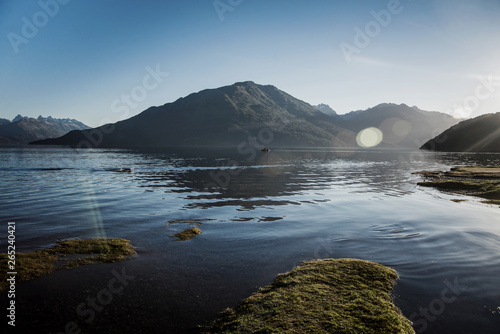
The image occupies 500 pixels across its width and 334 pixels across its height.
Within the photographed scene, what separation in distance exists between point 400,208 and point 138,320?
25.8 m

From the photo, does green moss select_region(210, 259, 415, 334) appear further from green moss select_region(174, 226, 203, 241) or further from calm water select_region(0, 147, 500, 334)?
green moss select_region(174, 226, 203, 241)

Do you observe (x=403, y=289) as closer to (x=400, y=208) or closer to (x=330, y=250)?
(x=330, y=250)

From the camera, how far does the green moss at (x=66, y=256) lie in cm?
1224

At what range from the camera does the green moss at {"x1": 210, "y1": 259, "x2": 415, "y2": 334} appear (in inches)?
321

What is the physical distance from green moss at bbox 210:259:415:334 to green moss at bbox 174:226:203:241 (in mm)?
7955

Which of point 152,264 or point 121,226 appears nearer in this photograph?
point 152,264

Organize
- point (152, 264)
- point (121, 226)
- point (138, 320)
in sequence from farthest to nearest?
point (121, 226) < point (152, 264) < point (138, 320)

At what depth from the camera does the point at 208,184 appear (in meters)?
44.1

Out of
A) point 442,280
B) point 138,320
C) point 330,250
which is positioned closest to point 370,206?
point 330,250
